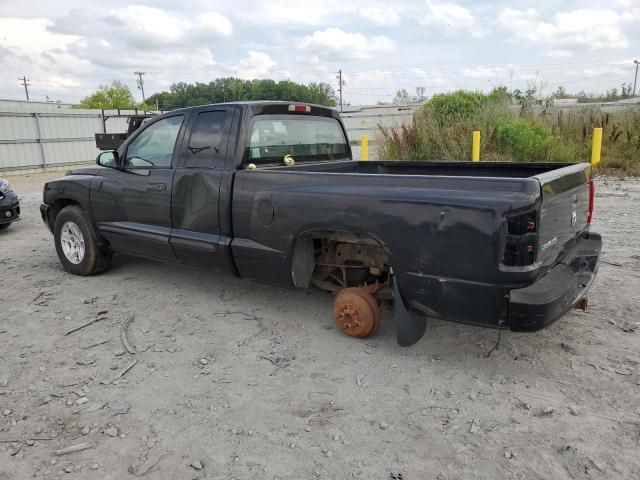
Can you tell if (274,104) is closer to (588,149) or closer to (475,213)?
(475,213)

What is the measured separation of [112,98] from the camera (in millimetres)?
67500

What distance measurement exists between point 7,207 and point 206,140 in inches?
210

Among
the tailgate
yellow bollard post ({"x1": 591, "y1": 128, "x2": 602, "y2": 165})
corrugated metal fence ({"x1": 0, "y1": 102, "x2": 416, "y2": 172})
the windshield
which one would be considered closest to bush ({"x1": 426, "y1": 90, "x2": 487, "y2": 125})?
corrugated metal fence ({"x1": 0, "y1": 102, "x2": 416, "y2": 172})

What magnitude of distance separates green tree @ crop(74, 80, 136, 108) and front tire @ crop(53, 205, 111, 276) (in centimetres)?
6514

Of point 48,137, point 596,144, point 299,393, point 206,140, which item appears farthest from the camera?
point 48,137

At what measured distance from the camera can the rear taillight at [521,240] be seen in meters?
2.84

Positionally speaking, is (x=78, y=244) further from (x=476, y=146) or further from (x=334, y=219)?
(x=476, y=146)

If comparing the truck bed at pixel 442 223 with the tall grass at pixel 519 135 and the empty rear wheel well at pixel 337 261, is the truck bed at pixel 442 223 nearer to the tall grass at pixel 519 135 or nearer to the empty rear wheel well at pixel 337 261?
the empty rear wheel well at pixel 337 261

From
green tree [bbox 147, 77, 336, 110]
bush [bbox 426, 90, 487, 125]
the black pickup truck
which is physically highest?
green tree [bbox 147, 77, 336, 110]

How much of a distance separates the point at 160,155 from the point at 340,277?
2149mm

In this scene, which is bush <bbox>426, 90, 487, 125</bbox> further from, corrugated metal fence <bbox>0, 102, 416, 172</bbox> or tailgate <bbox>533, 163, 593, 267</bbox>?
tailgate <bbox>533, 163, 593, 267</bbox>

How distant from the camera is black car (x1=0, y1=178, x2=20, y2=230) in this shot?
314 inches

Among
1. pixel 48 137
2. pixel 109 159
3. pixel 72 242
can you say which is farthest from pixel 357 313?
pixel 48 137

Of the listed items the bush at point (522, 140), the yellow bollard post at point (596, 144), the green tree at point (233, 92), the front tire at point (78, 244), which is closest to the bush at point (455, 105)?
the bush at point (522, 140)
